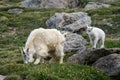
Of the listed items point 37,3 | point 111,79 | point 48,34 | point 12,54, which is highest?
point 48,34

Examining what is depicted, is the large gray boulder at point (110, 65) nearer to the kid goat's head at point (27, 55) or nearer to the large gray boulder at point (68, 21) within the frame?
the kid goat's head at point (27, 55)

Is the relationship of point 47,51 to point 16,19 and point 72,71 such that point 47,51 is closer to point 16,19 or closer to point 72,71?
point 72,71

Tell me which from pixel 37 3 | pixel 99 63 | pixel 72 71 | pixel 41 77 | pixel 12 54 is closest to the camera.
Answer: pixel 41 77

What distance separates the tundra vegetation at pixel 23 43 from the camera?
16922mm

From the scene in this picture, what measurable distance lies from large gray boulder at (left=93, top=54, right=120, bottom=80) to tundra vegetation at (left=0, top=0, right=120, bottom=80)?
0.49 metres

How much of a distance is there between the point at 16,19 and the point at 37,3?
21916 mm

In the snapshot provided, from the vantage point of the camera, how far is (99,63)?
1945 centimetres

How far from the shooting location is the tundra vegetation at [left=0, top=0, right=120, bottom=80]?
16.9 metres

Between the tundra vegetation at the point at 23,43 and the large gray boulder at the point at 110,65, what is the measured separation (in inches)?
19.3

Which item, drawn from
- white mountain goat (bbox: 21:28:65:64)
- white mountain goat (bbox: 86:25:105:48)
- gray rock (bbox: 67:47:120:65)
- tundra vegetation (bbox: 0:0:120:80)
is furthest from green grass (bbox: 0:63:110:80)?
white mountain goat (bbox: 86:25:105:48)

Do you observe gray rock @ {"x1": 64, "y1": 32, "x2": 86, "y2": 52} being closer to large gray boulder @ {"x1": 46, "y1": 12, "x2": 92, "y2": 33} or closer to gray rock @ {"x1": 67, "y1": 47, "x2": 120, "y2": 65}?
large gray boulder @ {"x1": 46, "y1": 12, "x2": 92, "y2": 33}

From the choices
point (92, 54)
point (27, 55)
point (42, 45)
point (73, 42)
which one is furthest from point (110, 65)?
point (73, 42)

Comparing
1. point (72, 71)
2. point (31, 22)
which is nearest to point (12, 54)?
point (72, 71)

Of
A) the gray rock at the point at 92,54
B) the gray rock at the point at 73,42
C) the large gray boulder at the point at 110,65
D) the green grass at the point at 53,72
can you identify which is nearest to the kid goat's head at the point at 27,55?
the green grass at the point at 53,72
